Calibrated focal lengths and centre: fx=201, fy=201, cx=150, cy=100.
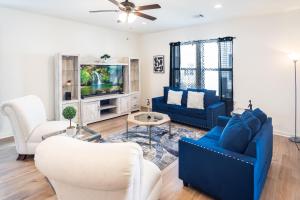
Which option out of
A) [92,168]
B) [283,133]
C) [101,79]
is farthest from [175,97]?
[92,168]

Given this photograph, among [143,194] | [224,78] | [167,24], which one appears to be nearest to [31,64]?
[167,24]

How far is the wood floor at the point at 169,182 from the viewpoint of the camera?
90.2 inches

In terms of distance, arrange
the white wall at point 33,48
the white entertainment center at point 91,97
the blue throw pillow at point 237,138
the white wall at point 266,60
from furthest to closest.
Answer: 1. the white entertainment center at point 91,97
2. the white wall at point 266,60
3. the white wall at point 33,48
4. the blue throw pillow at point 237,138

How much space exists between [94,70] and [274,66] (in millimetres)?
4282

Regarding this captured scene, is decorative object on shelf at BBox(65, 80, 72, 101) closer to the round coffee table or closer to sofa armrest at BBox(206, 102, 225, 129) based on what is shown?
the round coffee table

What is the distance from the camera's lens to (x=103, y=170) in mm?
1159

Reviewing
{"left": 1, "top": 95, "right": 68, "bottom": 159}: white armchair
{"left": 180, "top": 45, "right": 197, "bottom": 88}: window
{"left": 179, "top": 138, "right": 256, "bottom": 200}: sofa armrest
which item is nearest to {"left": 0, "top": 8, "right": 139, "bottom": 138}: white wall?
{"left": 1, "top": 95, "right": 68, "bottom": 159}: white armchair

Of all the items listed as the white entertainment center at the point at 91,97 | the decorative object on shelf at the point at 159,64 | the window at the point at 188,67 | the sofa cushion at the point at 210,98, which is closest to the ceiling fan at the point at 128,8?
the white entertainment center at the point at 91,97

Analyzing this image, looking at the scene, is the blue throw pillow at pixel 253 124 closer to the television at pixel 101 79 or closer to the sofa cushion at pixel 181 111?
the sofa cushion at pixel 181 111

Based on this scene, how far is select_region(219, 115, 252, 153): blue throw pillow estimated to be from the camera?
2.10m

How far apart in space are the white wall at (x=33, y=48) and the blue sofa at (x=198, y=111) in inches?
102

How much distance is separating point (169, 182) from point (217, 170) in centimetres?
75

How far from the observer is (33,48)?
4.36 meters

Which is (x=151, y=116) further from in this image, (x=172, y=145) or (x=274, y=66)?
(x=274, y=66)
